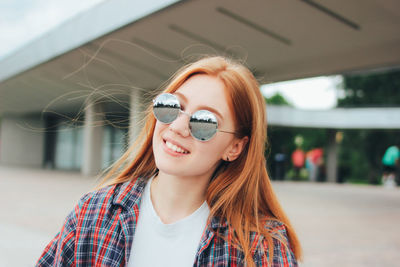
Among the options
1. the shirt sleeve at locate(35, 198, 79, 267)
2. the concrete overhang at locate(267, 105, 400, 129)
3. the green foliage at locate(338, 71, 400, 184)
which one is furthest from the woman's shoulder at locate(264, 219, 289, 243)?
the green foliage at locate(338, 71, 400, 184)

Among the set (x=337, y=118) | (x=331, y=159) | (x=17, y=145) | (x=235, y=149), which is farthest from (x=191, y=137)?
(x=17, y=145)

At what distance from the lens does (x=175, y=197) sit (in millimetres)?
1417

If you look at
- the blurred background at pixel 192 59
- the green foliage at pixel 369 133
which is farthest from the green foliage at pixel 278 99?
the blurred background at pixel 192 59

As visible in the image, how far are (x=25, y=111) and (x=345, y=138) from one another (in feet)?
83.7

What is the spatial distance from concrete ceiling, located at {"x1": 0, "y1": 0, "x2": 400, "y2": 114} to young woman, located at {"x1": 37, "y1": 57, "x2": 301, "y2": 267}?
4517mm

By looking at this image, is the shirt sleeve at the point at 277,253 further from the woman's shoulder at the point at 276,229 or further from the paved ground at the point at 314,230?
the paved ground at the point at 314,230

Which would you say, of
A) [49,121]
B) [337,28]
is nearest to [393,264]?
[337,28]

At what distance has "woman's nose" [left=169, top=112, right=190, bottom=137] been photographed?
1331 mm

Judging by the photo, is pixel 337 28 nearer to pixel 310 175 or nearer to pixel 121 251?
pixel 121 251

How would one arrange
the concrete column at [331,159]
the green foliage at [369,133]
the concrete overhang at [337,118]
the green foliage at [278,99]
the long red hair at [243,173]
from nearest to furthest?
the long red hair at [243,173]
the concrete overhang at [337,118]
the concrete column at [331,159]
the green foliage at [369,133]
the green foliage at [278,99]

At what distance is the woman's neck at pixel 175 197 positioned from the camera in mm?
1404

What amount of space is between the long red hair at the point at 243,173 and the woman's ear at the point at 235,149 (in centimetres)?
2

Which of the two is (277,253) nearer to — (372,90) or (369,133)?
(369,133)

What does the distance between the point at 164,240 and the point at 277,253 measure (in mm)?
402
